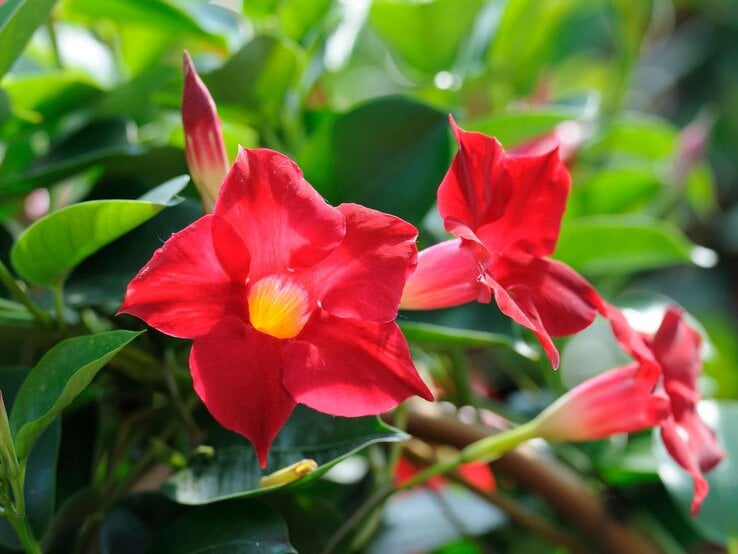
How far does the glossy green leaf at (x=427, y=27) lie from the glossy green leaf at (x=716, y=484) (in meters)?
0.36

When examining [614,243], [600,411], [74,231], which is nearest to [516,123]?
[614,243]

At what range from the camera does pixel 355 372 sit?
0.37m

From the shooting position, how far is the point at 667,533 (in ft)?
2.36

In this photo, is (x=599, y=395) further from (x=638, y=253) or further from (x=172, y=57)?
(x=172, y=57)

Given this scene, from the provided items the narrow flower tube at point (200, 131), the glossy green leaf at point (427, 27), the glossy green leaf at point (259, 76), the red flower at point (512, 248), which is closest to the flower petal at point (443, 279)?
the red flower at point (512, 248)

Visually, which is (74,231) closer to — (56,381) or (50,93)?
(56,381)

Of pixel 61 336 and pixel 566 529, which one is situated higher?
pixel 61 336

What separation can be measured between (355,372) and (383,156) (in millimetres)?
189

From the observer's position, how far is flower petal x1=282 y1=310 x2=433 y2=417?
36cm

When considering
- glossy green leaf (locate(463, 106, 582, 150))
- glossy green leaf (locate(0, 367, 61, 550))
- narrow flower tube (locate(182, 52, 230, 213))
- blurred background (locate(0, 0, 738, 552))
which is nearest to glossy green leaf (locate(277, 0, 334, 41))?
blurred background (locate(0, 0, 738, 552))

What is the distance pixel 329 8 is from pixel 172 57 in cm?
18

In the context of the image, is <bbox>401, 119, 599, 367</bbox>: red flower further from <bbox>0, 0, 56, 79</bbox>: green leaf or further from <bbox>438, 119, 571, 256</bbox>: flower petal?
<bbox>0, 0, 56, 79</bbox>: green leaf

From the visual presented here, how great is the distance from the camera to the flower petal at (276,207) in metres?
0.35

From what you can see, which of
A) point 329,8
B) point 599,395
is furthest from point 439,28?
point 599,395
